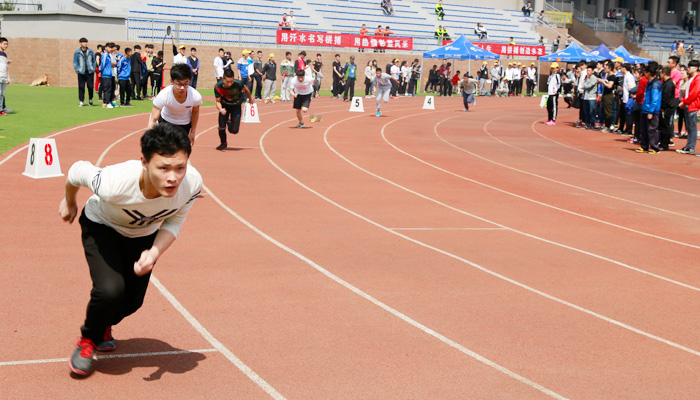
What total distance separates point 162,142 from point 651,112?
53.3 ft

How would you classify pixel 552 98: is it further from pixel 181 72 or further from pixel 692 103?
pixel 181 72

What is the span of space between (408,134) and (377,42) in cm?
2111

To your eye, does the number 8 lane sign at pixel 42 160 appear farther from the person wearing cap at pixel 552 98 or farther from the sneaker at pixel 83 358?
the person wearing cap at pixel 552 98

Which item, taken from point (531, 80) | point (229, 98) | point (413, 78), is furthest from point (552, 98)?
point (531, 80)

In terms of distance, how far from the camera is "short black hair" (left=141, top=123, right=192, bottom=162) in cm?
407

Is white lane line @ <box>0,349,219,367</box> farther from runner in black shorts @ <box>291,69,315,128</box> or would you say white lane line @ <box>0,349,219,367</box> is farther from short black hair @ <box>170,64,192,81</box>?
runner in black shorts @ <box>291,69,315,128</box>

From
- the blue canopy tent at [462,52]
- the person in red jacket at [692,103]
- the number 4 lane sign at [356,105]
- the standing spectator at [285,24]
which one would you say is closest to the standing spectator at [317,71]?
the standing spectator at [285,24]

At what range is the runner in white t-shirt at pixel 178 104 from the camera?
32.3 ft

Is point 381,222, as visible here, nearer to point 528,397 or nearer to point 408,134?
point 528,397

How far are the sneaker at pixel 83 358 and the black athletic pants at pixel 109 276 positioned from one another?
0.05m

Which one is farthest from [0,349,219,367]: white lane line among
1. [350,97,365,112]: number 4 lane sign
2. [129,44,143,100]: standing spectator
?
[350,97,365,112]: number 4 lane sign

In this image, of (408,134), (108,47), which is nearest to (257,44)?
(108,47)

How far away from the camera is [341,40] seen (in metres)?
39.7

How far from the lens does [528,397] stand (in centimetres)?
482
